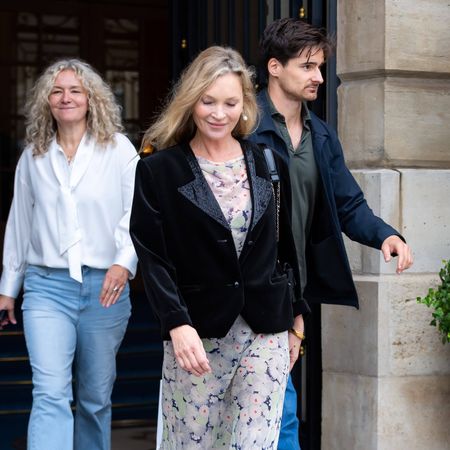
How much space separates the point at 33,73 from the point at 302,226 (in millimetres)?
8641

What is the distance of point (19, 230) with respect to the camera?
5738mm

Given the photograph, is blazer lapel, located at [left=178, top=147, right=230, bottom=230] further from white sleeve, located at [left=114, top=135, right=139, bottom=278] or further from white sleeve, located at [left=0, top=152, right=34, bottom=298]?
white sleeve, located at [left=0, top=152, right=34, bottom=298]

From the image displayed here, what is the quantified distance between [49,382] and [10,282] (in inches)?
21.8

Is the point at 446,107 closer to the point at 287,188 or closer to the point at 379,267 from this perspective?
the point at 379,267

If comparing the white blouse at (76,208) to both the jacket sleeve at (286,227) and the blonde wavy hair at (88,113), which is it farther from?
the jacket sleeve at (286,227)

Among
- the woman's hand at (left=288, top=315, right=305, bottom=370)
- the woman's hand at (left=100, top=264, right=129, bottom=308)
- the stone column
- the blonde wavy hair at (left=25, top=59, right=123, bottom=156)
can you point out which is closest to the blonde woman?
the woman's hand at (left=288, top=315, right=305, bottom=370)

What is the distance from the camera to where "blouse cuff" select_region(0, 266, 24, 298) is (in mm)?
5766

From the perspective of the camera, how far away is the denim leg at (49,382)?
5.44 m

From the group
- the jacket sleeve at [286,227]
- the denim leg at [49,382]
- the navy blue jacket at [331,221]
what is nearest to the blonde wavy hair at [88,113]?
the denim leg at [49,382]

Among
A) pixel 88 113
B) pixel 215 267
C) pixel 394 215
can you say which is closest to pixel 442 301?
pixel 394 215

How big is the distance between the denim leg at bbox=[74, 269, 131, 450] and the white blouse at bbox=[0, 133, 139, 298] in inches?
4.6

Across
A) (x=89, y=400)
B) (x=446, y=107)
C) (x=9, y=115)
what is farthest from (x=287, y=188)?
(x=9, y=115)

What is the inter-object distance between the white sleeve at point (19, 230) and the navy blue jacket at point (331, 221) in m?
1.18

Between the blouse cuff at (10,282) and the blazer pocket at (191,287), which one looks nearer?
the blazer pocket at (191,287)
